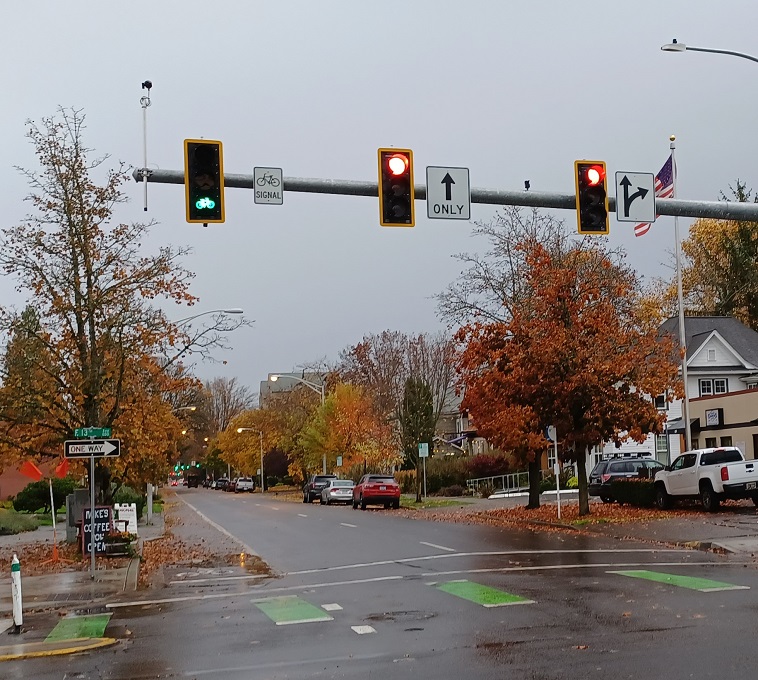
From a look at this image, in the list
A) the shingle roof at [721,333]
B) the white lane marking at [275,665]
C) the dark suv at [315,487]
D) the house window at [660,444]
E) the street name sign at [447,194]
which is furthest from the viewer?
the house window at [660,444]

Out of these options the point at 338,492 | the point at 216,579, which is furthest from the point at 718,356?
the point at 216,579

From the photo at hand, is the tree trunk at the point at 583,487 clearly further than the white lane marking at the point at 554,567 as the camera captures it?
Yes

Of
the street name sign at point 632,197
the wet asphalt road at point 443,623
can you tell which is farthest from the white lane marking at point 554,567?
the street name sign at point 632,197

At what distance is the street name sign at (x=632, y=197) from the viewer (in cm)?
1577

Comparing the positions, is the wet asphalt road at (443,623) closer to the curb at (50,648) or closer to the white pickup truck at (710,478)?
the curb at (50,648)

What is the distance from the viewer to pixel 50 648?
10.9 metres

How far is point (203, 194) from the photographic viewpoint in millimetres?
13922

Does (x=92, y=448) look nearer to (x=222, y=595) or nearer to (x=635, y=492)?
(x=222, y=595)

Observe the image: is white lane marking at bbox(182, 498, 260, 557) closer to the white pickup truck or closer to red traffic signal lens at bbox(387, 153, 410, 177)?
red traffic signal lens at bbox(387, 153, 410, 177)

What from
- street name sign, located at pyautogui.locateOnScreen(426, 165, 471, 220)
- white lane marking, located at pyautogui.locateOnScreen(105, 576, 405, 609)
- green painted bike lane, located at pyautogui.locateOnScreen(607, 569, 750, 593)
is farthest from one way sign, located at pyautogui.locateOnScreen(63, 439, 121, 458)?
green painted bike lane, located at pyautogui.locateOnScreen(607, 569, 750, 593)

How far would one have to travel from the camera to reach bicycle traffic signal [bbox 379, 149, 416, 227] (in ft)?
48.0

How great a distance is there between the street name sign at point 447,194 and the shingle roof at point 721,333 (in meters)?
41.4

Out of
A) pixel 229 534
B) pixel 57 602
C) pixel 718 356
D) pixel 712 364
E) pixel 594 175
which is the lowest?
pixel 229 534

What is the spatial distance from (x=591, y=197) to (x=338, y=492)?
3666cm
